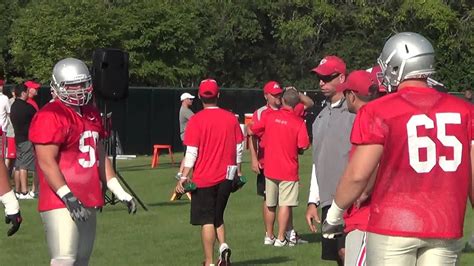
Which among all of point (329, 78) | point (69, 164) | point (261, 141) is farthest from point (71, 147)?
point (261, 141)

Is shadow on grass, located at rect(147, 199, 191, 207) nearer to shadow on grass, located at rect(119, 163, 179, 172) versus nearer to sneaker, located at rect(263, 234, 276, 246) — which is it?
sneaker, located at rect(263, 234, 276, 246)

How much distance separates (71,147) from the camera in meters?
8.19

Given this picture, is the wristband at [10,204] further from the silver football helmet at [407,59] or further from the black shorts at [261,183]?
the black shorts at [261,183]

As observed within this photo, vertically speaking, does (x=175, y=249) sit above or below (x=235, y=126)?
below

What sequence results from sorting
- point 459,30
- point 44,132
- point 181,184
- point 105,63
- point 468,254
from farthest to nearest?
point 459,30 → point 105,63 → point 468,254 → point 181,184 → point 44,132

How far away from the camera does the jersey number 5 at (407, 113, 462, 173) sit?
19.3ft

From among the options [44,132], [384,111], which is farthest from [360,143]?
[44,132]

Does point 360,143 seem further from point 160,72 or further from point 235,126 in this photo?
point 160,72

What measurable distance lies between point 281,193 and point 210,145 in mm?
2516

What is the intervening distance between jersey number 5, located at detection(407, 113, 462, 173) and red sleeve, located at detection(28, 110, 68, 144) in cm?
305

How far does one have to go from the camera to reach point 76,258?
8.18 m

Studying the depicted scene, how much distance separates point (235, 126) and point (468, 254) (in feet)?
10.5

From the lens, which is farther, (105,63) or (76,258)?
(105,63)

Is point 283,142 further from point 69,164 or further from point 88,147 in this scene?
point 69,164
